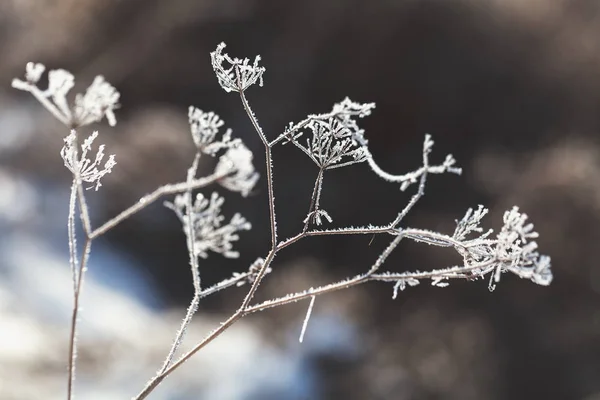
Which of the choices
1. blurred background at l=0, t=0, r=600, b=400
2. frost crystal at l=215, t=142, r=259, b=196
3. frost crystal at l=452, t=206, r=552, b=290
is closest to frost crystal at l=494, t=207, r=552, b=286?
frost crystal at l=452, t=206, r=552, b=290

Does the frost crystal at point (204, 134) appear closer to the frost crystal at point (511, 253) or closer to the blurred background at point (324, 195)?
the frost crystal at point (511, 253)

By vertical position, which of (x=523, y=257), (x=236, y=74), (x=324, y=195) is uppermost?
(x=324, y=195)

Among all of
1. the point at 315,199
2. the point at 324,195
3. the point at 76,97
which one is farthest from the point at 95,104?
the point at 324,195

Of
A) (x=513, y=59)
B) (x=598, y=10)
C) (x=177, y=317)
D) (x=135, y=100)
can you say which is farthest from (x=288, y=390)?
(x=598, y=10)

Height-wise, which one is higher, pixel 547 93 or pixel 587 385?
pixel 547 93

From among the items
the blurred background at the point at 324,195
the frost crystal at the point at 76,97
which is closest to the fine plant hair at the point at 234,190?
the frost crystal at the point at 76,97

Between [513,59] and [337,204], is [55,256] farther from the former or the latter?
[513,59]

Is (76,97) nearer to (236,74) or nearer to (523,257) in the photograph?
(236,74)

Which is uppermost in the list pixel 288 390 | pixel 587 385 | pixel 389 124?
pixel 389 124
